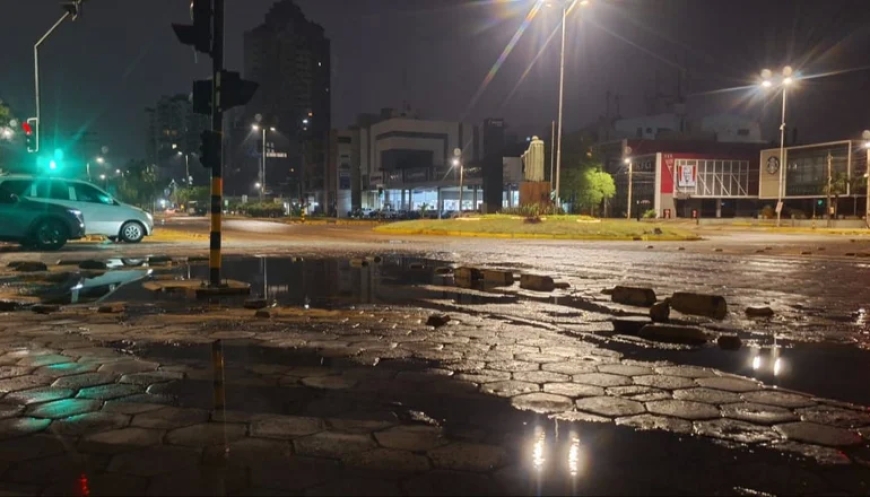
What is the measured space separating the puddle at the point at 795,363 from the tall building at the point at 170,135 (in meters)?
144

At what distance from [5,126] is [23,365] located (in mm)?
36698

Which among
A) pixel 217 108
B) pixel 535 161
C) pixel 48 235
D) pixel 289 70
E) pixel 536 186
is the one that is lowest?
pixel 48 235

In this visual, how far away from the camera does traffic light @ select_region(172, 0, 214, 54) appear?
359 inches

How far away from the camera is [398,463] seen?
3.56 m

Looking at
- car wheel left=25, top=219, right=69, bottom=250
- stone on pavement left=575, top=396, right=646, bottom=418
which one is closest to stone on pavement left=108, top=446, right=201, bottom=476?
stone on pavement left=575, top=396, right=646, bottom=418

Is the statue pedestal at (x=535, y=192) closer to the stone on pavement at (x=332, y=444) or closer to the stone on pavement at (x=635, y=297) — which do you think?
the stone on pavement at (x=635, y=297)

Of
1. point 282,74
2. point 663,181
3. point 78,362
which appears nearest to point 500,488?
point 78,362

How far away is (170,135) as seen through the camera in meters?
147

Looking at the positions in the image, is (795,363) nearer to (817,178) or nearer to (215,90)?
(215,90)

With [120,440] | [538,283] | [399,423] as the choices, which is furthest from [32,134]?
[399,423]

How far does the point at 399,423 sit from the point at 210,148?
657cm

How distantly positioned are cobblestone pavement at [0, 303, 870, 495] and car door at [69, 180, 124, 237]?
1568cm

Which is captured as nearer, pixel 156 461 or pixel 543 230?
pixel 156 461

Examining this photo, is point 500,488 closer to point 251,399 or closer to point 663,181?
point 251,399
